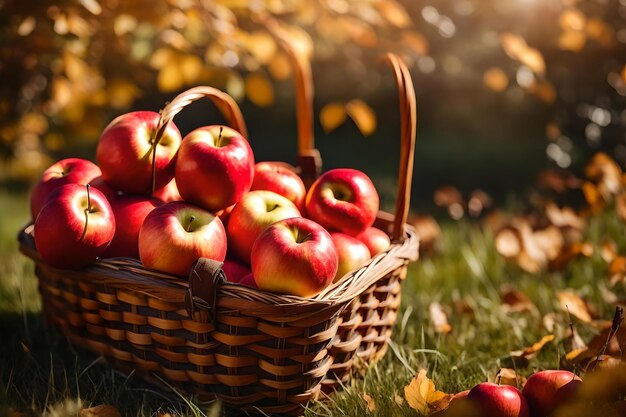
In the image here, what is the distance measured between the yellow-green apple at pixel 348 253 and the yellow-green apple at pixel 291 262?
160 millimetres

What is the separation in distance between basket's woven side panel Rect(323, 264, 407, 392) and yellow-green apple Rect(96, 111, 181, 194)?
2.12 ft

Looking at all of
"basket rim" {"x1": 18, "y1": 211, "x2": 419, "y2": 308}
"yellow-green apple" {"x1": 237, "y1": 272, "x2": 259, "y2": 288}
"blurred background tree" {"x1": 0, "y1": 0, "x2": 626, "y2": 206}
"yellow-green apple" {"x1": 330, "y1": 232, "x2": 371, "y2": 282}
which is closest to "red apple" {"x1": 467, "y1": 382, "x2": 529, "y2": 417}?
"basket rim" {"x1": 18, "y1": 211, "x2": 419, "y2": 308}

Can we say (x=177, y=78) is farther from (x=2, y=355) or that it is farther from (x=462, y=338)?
(x=462, y=338)

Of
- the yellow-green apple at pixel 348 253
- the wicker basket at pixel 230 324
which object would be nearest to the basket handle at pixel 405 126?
the wicker basket at pixel 230 324

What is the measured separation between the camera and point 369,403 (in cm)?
155

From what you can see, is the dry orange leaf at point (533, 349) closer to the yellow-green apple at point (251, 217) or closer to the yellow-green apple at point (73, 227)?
the yellow-green apple at point (251, 217)

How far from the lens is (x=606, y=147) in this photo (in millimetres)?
3316

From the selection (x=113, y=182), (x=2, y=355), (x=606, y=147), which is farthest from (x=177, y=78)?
(x=606, y=147)

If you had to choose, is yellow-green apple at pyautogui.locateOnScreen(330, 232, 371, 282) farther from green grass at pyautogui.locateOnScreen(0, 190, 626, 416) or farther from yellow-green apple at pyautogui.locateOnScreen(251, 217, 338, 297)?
green grass at pyautogui.locateOnScreen(0, 190, 626, 416)

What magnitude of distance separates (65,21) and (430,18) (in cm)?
147

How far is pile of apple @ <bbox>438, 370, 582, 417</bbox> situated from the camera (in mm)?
1333

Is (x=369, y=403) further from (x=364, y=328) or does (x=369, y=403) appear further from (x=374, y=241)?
(x=374, y=241)

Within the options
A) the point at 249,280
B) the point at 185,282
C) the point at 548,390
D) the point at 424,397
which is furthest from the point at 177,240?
the point at 548,390

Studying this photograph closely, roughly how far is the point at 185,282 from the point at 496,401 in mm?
723
